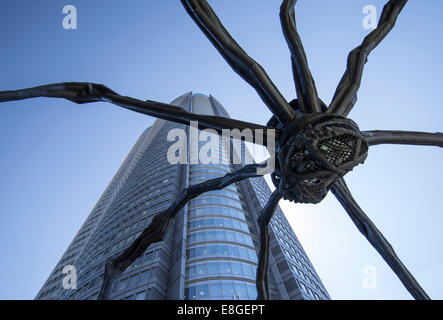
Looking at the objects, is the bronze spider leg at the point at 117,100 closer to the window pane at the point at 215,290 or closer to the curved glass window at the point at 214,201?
the window pane at the point at 215,290

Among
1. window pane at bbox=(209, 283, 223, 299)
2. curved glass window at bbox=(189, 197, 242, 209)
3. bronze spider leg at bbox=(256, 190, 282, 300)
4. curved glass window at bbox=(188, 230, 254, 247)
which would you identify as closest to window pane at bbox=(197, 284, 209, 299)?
window pane at bbox=(209, 283, 223, 299)

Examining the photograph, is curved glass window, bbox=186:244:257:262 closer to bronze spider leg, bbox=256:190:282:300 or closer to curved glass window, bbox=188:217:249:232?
curved glass window, bbox=188:217:249:232

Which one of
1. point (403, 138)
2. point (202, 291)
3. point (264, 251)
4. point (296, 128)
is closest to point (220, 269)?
point (202, 291)

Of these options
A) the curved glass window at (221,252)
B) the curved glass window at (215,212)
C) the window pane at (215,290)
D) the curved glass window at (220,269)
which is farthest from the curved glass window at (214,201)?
the window pane at (215,290)

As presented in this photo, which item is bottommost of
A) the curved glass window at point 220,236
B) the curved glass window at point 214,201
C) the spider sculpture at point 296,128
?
the spider sculpture at point 296,128
